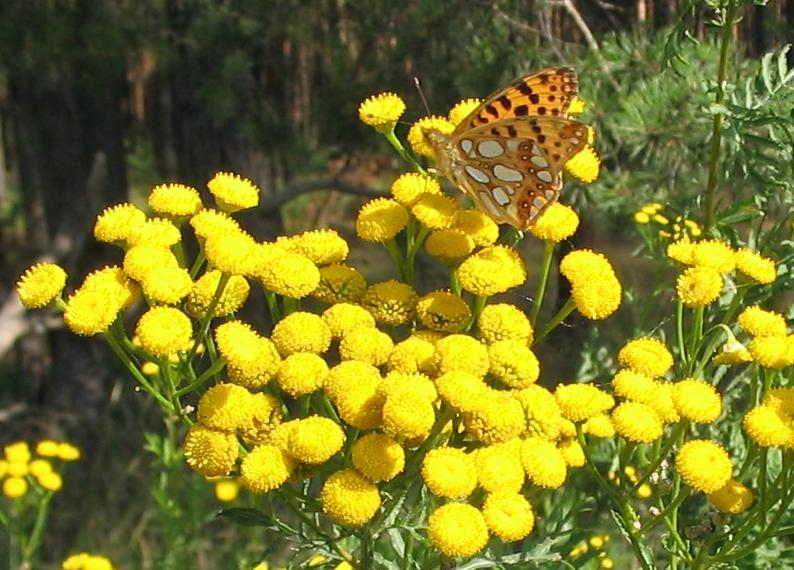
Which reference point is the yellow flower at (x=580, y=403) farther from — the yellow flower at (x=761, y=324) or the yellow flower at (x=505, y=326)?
the yellow flower at (x=761, y=324)

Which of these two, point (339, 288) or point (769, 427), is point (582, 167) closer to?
point (339, 288)

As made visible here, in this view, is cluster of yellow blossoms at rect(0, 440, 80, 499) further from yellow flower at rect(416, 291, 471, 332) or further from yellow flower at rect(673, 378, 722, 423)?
yellow flower at rect(673, 378, 722, 423)

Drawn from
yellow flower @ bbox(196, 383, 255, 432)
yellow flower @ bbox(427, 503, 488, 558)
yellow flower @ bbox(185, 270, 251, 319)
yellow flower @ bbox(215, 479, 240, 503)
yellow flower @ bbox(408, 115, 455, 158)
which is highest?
yellow flower @ bbox(408, 115, 455, 158)

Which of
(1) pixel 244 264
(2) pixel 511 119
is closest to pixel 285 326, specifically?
(1) pixel 244 264

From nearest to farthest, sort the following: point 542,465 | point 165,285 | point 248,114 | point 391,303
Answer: point 542,465 < point 165,285 < point 391,303 < point 248,114

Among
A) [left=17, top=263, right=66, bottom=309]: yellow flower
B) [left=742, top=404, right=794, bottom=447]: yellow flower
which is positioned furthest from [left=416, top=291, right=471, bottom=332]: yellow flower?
[left=17, top=263, right=66, bottom=309]: yellow flower

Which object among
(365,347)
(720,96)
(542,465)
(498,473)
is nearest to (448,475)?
(498,473)
